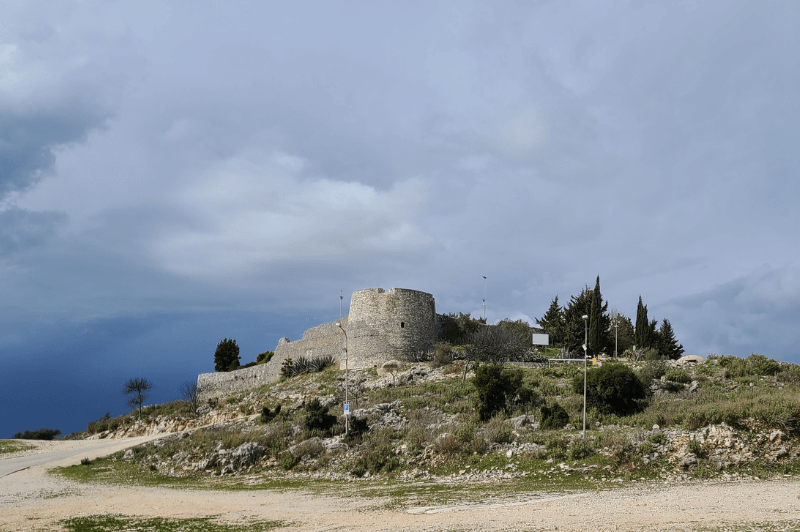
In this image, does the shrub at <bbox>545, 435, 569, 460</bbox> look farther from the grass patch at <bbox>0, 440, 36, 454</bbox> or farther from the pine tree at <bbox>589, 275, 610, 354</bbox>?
the grass patch at <bbox>0, 440, 36, 454</bbox>

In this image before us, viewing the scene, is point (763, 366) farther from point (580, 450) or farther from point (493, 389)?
point (580, 450)

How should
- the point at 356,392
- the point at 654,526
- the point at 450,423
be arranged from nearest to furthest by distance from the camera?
the point at 654,526
the point at 450,423
the point at 356,392

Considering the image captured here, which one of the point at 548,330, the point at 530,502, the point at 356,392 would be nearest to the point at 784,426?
the point at 530,502

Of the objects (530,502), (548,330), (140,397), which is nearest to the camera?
(530,502)

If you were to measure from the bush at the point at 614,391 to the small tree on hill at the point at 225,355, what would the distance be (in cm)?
5431

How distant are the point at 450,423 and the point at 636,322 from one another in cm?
3173

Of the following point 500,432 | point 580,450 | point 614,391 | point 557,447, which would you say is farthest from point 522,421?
point 614,391

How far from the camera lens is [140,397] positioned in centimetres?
4978

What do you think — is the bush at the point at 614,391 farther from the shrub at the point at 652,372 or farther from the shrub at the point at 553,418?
the shrub at the point at 652,372

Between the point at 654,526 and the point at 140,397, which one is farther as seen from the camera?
the point at 140,397

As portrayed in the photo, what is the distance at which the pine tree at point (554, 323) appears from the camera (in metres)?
52.7

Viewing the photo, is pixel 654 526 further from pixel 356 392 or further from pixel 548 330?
pixel 548 330

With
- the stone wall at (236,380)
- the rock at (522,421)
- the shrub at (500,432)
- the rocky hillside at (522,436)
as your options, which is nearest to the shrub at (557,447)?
the rocky hillside at (522,436)

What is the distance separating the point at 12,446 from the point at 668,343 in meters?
53.1
